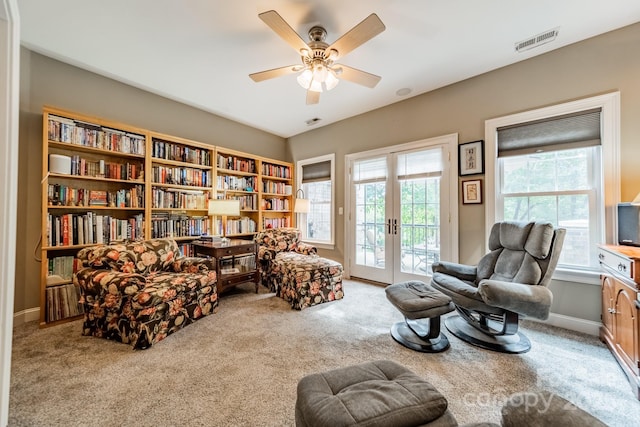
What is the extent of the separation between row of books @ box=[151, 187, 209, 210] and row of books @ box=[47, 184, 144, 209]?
0.18 metres

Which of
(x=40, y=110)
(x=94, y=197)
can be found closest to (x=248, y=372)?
(x=94, y=197)

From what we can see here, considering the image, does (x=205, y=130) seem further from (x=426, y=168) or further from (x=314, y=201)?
(x=426, y=168)

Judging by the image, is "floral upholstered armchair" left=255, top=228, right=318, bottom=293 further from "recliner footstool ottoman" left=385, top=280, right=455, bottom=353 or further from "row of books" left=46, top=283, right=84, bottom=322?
"row of books" left=46, top=283, right=84, bottom=322

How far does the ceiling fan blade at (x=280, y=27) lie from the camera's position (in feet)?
5.58

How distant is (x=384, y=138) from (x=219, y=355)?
3509 millimetres

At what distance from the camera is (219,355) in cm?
194

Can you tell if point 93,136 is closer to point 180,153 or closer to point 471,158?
point 180,153

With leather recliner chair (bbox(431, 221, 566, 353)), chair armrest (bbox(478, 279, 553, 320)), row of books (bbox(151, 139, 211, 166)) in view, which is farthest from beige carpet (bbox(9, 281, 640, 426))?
row of books (bbox(151, 139, 211, 166))

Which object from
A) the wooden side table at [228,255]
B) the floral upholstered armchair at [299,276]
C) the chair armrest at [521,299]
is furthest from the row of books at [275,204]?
the chair armrest at [521,299]

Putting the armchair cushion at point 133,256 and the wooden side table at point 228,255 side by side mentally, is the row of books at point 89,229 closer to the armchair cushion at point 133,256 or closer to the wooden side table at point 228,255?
the armchair cushion at point 133,256

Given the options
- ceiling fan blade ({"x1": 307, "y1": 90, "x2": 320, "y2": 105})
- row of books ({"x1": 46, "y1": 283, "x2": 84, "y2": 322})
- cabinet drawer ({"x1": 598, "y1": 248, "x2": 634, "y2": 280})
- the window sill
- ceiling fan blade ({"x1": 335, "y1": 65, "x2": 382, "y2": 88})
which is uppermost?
ceiling fan blade ({"x1": 335, "y1": 65, "x2": 382, "y2": 88})

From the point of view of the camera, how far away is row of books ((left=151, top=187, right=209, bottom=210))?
10.7ft

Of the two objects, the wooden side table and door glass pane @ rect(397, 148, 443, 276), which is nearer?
the wooden side table

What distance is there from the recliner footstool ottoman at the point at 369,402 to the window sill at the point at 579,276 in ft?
8.11
